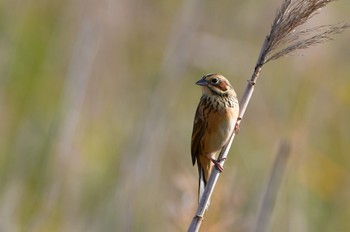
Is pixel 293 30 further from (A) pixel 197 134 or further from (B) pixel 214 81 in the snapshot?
(A) pixel 197 134

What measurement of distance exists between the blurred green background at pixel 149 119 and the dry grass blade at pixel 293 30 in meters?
0.89

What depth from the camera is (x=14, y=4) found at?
178 inches

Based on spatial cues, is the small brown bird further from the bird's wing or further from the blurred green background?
the blurred green background

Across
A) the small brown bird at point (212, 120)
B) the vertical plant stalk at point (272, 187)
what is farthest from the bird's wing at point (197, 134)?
the vertical plant stalk at point (272, 187)

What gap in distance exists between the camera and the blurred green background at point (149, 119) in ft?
13.5

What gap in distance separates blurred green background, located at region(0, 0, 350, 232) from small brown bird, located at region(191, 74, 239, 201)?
15 centimetres

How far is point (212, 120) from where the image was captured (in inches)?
149

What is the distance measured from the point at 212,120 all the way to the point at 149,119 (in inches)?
20.5

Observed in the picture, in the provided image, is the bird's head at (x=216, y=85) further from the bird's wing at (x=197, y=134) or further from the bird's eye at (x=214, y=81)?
the bird's wing at (x=197, y=134)

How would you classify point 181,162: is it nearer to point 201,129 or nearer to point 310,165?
point 310,165

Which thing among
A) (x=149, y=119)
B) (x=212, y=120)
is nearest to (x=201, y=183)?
(x=212, y=120)

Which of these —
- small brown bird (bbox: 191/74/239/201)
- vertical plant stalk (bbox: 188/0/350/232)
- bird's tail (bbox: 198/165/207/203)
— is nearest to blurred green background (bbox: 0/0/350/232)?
bird's tail (bbox: 198/165/207/203)

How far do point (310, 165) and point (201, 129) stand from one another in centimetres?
151

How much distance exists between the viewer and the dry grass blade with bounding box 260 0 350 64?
8.86 feet
